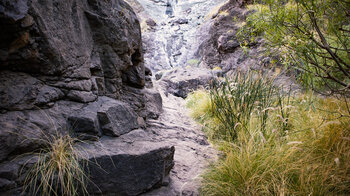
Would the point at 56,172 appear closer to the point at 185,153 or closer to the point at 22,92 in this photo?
the point at 22,92

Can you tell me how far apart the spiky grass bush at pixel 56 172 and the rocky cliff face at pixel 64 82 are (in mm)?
84

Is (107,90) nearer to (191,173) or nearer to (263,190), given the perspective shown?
(191,173)

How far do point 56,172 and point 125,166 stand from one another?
1.70ft

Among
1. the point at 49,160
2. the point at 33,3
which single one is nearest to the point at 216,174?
the point at 49,160

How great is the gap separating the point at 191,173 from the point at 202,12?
712 inches

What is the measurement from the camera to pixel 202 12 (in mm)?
17719

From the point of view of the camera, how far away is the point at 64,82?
193 centimetres

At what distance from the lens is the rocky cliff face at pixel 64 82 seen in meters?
1.40

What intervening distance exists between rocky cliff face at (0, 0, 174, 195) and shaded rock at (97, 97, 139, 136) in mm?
10

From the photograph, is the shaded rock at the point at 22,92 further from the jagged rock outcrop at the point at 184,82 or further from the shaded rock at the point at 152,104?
the jagged rock outcrop at the point at 184,82

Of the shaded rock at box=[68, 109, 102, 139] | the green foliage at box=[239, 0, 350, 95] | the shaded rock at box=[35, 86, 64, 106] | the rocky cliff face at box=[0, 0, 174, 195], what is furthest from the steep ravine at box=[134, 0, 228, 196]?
the green foliage at box=[239, 0, 350, 95]

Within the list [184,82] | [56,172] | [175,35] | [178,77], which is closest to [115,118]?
[56,172]

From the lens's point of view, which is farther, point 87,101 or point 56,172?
point 87,101

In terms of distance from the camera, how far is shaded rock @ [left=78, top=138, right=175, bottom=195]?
155cm
